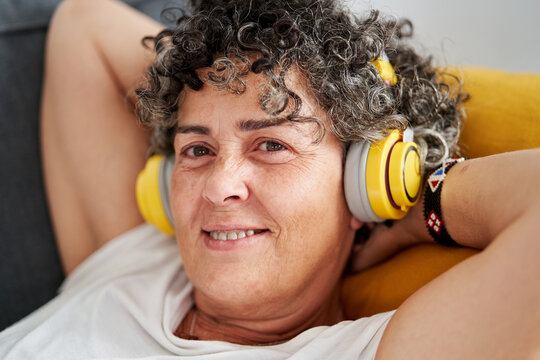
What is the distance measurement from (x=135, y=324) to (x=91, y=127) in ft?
2.17

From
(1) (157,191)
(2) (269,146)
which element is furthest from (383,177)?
(1) (157,191)

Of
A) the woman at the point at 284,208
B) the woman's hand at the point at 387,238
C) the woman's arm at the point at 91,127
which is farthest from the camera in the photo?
the woman's arm at the point at 91,127

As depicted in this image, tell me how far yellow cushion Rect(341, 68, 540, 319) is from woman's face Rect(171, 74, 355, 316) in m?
0.18

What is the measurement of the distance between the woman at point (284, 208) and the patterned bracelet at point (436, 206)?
17mm

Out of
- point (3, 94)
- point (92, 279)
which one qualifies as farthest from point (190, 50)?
point (3, 94)

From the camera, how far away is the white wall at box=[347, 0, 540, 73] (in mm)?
1848

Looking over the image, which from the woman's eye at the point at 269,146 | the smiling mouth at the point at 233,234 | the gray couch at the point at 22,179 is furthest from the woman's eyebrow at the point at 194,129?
the gray couch at the point at 22,179

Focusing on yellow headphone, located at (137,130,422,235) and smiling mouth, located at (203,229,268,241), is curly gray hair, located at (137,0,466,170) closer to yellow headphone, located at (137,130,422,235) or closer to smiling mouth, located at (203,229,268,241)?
yellow headphone, located at (137,130,422,235)

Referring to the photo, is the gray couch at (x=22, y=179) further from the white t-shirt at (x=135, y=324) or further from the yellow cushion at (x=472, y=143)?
the yellow cushion at (x=472, y=143)

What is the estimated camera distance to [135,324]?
1258mm

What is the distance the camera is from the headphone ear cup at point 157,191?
4.42 ft

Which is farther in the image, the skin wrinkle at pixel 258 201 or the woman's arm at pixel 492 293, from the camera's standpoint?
the skin wrinkle at pixel 258 201

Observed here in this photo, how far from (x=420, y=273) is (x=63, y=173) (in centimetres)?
115

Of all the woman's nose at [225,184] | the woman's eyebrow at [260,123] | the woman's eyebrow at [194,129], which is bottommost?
the woman's nose at [225,184]
